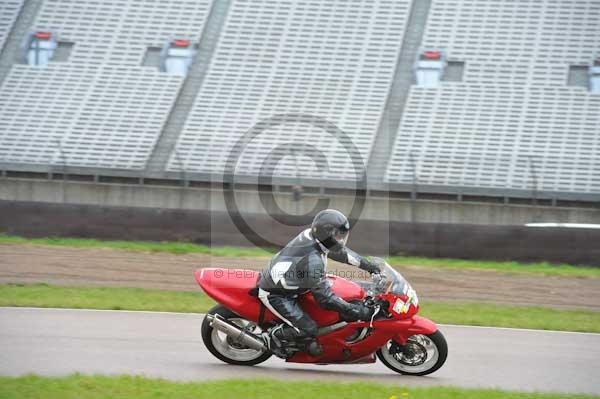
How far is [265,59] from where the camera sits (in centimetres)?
2847

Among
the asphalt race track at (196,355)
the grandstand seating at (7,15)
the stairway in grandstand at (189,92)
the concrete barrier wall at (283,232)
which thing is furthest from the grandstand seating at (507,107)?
the grandstand seating at (7,15)

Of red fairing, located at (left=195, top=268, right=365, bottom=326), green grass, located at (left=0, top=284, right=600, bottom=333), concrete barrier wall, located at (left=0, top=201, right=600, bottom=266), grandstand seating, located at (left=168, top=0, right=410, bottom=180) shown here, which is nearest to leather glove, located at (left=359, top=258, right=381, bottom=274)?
red fairing, located at (left=195, top=268, right=365, bottom=326)

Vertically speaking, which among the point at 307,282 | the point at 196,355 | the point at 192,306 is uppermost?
the point at 307,282

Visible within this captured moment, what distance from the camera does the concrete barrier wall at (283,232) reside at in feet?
55.1

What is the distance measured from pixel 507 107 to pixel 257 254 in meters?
11.8

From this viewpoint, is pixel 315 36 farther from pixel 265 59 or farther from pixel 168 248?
pixel 168 248

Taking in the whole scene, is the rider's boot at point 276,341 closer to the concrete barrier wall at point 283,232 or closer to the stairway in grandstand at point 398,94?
the concrete barrier wall at point 283,232

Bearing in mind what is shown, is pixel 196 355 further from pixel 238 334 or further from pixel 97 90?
pixel 97 90

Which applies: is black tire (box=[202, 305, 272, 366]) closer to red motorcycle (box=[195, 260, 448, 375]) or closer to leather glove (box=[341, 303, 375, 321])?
red motorcycle (box=[195, 260, 448, 375])

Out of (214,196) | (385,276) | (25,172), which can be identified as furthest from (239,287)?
(25,172)

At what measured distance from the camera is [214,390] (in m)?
6.69

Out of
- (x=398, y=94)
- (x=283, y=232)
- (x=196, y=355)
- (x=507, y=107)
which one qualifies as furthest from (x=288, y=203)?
(x=196, y=355)

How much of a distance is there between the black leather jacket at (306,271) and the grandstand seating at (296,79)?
1549 centimetres

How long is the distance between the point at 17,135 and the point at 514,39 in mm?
16443
